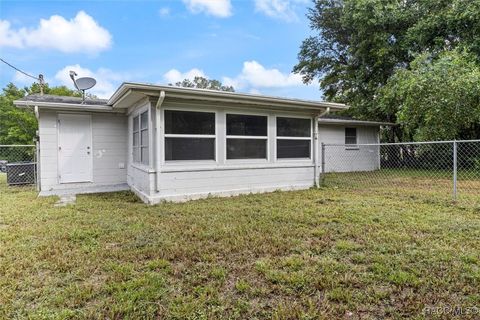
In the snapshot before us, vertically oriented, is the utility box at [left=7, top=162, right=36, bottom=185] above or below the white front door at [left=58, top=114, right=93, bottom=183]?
below

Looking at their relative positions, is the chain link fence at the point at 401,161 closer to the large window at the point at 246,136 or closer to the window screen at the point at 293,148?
the window screen at the point at 293,148

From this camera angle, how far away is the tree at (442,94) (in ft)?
29.7

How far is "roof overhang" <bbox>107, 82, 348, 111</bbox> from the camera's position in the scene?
5336 mm

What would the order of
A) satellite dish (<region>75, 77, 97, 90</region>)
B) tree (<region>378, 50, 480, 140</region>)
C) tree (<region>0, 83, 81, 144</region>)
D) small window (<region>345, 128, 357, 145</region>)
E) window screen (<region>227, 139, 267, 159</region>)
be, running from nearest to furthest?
window screen (<region>227, 139, 267, 159</region>) < satellite dish (<region>75, 77, 97, 90</region>) < tree (<region>378, 50, 480, 140</region>) < small window (<region>345, 128, 357, 145</region>) < tree (<region>0, 83, 81, 144</region>)

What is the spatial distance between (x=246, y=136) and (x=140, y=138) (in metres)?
2.32

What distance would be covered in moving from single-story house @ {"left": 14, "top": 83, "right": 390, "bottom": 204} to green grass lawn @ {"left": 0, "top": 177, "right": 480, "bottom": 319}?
1.28 metres

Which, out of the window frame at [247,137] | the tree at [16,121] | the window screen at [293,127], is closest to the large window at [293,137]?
the window screen at [293,127]

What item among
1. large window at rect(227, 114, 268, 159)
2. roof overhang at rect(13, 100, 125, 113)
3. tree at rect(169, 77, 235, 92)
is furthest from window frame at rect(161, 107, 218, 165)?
tree at rect(169, 77, 235, 92)

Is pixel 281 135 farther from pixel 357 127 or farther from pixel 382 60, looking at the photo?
pixel 382 60

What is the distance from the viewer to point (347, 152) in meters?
12.6

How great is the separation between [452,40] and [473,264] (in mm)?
12495

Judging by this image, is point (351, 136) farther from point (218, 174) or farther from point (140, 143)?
point (140, 143)

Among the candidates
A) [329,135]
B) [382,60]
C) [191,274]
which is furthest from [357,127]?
[191,274]

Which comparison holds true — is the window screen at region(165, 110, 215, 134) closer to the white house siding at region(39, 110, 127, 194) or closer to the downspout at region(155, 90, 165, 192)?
the downspout at region(155, 90, 165, 192)
